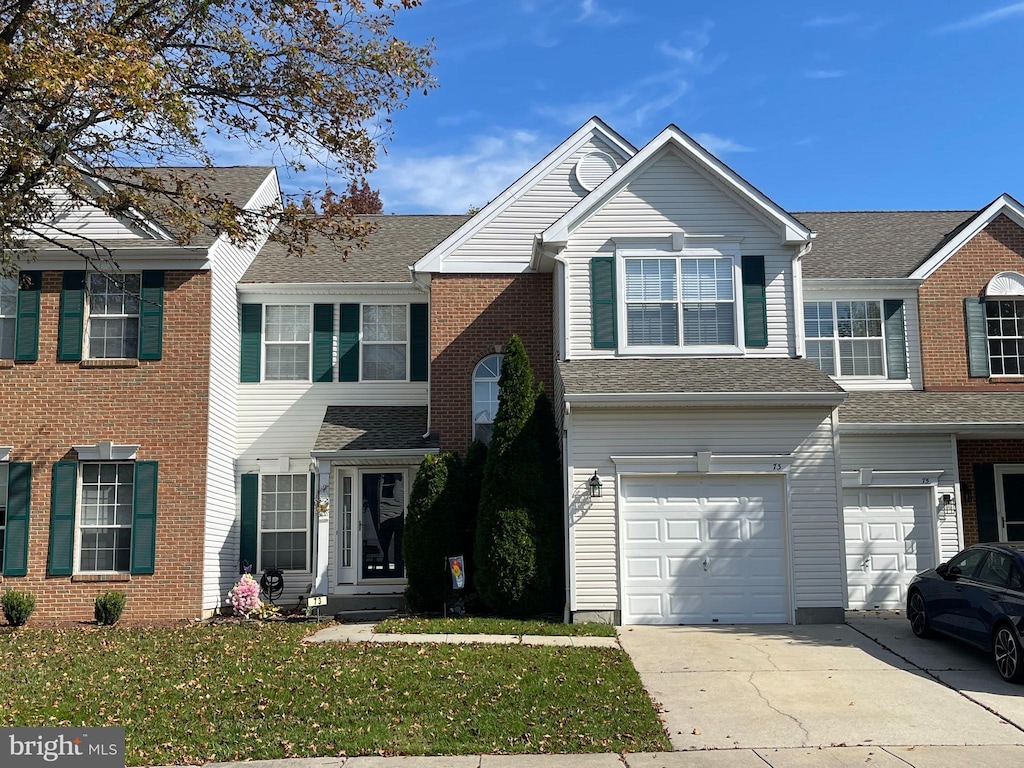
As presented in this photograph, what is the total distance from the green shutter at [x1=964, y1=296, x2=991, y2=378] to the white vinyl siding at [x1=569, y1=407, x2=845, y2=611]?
4.92 m

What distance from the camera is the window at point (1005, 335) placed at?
17797 mm

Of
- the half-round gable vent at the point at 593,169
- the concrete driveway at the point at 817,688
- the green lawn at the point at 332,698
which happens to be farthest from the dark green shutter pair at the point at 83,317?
the concrete driveway at the point at 817,688

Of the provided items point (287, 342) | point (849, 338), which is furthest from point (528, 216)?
point (849, 338)

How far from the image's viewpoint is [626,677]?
34.8 ft

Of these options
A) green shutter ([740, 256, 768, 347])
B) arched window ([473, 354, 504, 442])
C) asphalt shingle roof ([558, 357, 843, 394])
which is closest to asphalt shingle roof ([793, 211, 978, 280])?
green shutter ([740, 256, 768, 347])

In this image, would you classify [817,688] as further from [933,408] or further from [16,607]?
[16,607]

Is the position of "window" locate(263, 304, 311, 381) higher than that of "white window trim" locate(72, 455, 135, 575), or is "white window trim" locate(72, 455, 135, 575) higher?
"window" locate(263, 304, 311, 381)

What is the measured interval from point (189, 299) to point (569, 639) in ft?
29.1

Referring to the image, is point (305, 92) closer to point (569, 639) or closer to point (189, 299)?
Result: point (189, 299)

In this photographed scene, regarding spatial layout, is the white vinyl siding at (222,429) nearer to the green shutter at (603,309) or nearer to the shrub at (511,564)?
the shrub at (511,564)

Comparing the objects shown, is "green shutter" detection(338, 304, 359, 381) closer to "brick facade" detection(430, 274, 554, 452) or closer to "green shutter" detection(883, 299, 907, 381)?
"brick facade" detection(430, 274, 554, 452)

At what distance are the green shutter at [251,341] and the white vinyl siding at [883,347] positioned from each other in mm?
10357

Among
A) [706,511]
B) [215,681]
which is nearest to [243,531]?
[215,681]

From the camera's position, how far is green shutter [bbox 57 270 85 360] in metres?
16.3
